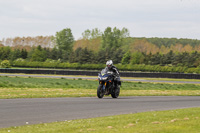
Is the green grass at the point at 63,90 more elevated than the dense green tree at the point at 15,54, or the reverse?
the dense green tree at the point at 15,54

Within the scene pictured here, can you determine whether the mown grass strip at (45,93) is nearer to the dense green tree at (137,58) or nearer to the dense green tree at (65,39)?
the dense green tree at (137,58)

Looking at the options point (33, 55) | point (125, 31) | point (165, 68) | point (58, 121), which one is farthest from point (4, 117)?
point (125, 31)

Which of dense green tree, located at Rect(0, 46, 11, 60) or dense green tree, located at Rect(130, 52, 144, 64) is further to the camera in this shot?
dense green tree, located at Rect(0, 46, 11, 60)

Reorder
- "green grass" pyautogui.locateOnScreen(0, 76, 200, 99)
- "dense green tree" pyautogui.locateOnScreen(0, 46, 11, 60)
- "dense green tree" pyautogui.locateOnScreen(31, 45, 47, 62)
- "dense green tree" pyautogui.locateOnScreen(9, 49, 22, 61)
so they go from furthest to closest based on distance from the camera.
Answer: "dense green tree" pyautogui.locateOnScreen(0, 46, 11, 60), "dense green tree" pyautogui.locateOnScreen(9, 49, 22, 61), "dense green tree" pyautogui.locateOnScreen(31, 45, 47, 62), "green grass" pyautogui.locateOnScreen(0, 76, 200, 99)

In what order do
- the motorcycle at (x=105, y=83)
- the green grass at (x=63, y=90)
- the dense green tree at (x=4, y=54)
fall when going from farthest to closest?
the dense green tree at (x=4, y=54) < the green grass at (x=63, y=90) < the motorcycle at (x=105, y=83)

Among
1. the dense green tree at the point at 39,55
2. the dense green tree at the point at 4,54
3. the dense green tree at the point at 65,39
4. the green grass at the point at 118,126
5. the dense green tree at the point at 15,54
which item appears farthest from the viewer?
the dense green tree at the point at 65,39

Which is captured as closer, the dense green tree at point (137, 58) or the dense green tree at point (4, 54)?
the dense green tree at point (137, 58)

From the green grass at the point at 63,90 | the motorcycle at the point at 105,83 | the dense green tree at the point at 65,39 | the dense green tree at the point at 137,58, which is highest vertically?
the dense green tree at the point at 65,39

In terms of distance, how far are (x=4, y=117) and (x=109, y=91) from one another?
31.0 feet

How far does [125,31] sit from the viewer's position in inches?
6171

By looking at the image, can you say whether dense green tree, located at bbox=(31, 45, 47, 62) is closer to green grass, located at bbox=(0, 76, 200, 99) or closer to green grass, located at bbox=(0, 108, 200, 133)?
green grass, located at bbox=(0, 76, 200, 99)

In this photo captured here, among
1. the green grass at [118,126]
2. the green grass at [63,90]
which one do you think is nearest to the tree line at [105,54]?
the green grass at [63,90]

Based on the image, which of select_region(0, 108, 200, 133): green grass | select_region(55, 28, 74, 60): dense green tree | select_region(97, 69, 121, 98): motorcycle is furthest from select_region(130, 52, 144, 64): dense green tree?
select_region(0, 108, 200, 133): green grass

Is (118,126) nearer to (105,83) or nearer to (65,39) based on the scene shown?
(105,83)
